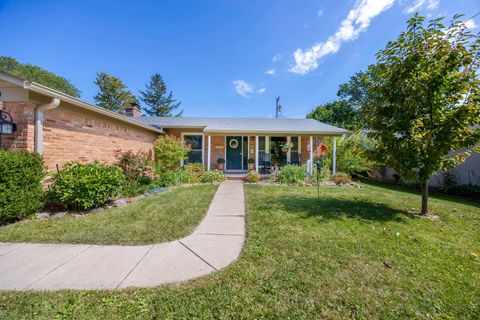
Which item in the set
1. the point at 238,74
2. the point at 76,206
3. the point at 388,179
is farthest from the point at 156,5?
the point at 388,179

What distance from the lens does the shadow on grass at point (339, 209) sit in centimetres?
451

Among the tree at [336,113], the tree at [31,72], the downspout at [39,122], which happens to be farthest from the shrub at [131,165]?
the tree at [31,72]

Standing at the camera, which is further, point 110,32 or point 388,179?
point 388,179

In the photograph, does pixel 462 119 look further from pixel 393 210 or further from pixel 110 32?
pixel 110 32

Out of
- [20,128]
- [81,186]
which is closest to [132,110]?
[20,128]

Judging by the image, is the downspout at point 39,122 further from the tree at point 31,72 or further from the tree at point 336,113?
the tree at point 31,72

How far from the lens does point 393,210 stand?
5.07 metres

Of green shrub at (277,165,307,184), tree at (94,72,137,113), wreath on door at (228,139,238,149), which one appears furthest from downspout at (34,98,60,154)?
tree at (94,72,137,113)

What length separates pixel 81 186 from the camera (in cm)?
450

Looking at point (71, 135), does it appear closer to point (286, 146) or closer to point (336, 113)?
point (286, 146)

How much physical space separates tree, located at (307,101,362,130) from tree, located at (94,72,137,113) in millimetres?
28846

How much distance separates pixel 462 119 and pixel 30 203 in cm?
888

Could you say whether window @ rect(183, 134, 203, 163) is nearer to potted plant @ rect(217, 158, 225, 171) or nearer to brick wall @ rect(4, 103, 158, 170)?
potted plant @ rect(217, 158, 225, 171)

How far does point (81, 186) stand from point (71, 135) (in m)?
1.87
